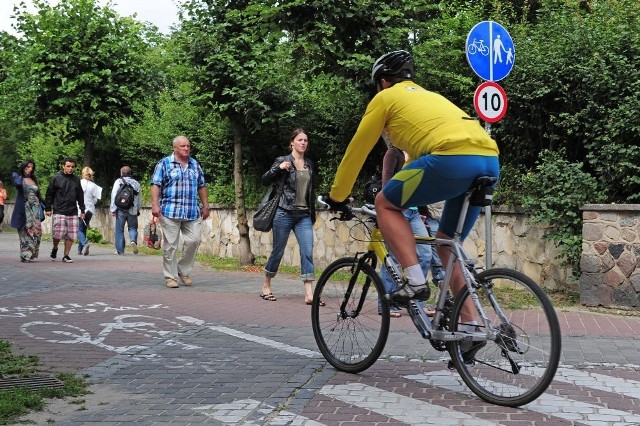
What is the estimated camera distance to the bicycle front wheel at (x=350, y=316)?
564cm

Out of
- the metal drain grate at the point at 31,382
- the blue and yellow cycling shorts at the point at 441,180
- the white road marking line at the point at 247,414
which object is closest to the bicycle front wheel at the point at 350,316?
the blue and yellow cycling shorts at the point at 441,180

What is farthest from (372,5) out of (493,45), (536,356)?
(536,356)

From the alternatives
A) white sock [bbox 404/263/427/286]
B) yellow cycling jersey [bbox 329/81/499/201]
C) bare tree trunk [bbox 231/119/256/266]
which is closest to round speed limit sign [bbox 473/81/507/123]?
yellow cycling jersey [bbox 329/81/499/201]

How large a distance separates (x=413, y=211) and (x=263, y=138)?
7.81 m

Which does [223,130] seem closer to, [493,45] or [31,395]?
[493,45]

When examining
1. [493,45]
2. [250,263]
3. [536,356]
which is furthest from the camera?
[250,263]

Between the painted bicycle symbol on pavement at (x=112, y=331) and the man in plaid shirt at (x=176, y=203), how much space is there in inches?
113

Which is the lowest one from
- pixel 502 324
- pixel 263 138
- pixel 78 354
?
pixel 78 354

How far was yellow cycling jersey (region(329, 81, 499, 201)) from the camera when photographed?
486 cm

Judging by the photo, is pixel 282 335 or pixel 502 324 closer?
pixel 502 324

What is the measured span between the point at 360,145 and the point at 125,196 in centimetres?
1374

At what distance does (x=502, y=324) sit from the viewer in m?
4.81

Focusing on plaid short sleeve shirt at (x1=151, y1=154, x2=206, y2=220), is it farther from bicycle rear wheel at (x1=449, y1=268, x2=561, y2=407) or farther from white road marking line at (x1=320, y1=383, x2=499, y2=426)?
bicycle rear wheel at (x1=449, y1=268, x2=561, y2=407)

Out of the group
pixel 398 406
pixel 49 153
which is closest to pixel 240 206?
pixel 398 406
